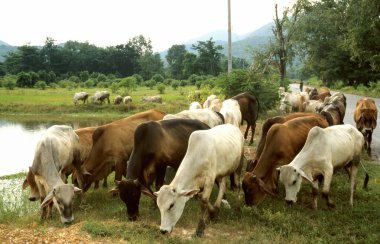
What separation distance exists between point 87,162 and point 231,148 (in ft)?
11.1

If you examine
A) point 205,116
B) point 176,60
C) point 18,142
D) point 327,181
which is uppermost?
point 176,60

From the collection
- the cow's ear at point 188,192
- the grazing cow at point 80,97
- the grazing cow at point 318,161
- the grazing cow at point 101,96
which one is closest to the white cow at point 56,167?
the cow's ear at point 188,192

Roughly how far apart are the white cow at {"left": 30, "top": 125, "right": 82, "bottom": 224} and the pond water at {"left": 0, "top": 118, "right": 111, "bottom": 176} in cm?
252

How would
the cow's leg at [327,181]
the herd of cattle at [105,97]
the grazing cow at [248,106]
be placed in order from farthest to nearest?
the herd of cattle at [105,97], the grazing cow at [248,106], the cow's leg at [327,181]

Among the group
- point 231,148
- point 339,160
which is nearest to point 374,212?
point 339,160

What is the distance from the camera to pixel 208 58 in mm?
73125

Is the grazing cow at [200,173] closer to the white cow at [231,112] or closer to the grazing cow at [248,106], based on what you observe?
the white cow at [231,112]

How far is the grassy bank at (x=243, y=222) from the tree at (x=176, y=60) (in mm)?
68752

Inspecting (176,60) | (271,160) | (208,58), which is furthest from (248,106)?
(176,60)

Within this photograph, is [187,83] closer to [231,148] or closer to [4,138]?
[4,138]

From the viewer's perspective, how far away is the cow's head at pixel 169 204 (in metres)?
6.20

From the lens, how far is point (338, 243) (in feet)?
22.1

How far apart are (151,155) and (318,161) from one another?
3.17m

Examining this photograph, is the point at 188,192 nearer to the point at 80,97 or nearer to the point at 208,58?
the point at 80,97
